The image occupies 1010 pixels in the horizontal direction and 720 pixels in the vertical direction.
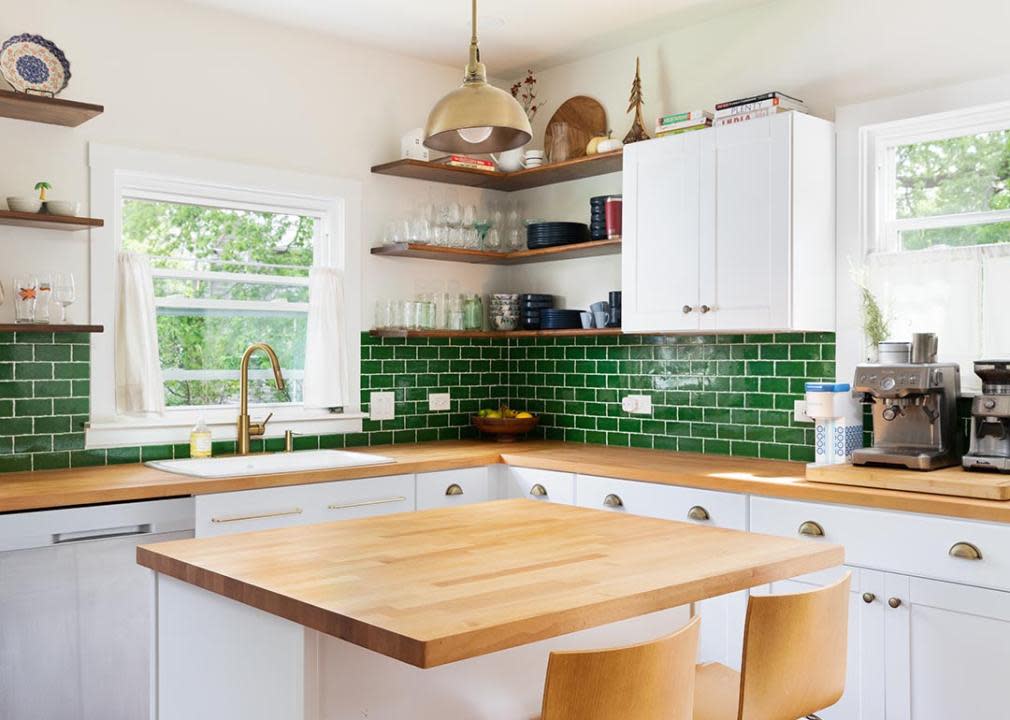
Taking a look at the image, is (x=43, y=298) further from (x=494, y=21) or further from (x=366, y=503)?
(x=494, y=21)

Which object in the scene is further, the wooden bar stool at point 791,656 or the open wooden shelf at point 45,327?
the open wooden shelf at point 45,327

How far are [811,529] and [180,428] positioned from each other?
2551mm

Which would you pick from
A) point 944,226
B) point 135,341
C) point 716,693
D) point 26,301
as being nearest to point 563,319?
point 944,226

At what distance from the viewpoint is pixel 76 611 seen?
3.16 m

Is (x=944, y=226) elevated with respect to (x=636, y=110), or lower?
lower

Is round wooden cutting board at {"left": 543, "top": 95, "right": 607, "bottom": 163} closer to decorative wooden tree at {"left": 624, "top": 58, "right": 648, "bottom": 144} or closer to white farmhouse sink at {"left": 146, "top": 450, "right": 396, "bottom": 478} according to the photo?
decorative wooden tree at {"left": 624, "top": 58, "right": 648, "bottom": 144}

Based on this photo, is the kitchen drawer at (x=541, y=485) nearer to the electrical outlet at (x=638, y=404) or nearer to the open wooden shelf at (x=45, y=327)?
the electrical outlet at (x=638, y=404)

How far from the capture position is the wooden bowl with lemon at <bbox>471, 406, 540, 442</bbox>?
4.86 m

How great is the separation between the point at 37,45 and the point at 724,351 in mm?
2979

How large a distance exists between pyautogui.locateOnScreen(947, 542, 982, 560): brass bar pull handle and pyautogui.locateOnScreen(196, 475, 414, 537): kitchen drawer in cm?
208

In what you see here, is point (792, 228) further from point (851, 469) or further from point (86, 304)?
point (86, 304)

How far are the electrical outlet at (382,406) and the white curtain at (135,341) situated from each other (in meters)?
1.11

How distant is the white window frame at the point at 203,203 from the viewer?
12.7 ft

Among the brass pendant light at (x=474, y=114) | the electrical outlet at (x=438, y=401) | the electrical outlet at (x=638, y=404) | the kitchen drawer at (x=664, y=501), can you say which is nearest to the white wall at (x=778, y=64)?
the electrical outlet at (x=638, y=404)
